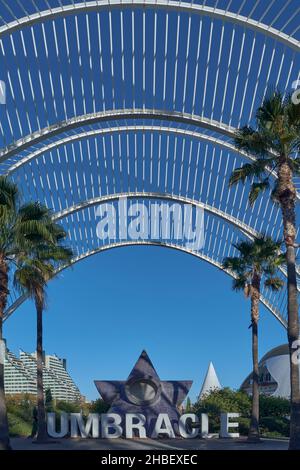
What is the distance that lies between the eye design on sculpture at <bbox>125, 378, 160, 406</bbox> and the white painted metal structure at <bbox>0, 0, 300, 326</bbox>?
43.8 feet

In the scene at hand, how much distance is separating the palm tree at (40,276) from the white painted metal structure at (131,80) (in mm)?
5011

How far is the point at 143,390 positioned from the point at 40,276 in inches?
666

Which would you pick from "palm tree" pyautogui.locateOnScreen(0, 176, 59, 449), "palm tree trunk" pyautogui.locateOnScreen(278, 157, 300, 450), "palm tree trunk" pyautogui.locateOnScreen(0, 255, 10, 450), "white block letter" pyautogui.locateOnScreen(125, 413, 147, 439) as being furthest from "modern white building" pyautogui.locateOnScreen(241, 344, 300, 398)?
"palm tree trunk" pyautogui.locateOnScreen(0, 255, 10, 450)

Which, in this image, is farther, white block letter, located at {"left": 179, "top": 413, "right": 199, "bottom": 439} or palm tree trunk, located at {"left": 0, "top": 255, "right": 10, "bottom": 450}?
white block letter, located at {"left": 179, "top": 413, "right": 199, "bottom": 439}

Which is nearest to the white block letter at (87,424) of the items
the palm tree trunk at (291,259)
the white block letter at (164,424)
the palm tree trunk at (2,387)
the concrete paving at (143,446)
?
the concrete paving at (143,446)

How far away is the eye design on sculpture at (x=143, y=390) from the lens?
38.5 m

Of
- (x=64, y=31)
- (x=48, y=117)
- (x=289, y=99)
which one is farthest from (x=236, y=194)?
(x=289, y=99)

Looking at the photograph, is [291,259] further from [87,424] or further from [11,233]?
[87,424]

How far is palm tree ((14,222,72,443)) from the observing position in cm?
2325

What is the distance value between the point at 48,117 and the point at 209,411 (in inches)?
904

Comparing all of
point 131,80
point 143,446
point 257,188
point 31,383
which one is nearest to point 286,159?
point 257,188

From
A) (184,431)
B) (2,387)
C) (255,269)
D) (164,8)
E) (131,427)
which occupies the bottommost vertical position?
(184,431)

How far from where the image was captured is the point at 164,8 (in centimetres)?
2695

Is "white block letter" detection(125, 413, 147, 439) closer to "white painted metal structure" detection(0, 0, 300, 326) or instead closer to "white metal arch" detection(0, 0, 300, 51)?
"white painted metal structure" detection(0, 0, 300, 326)
